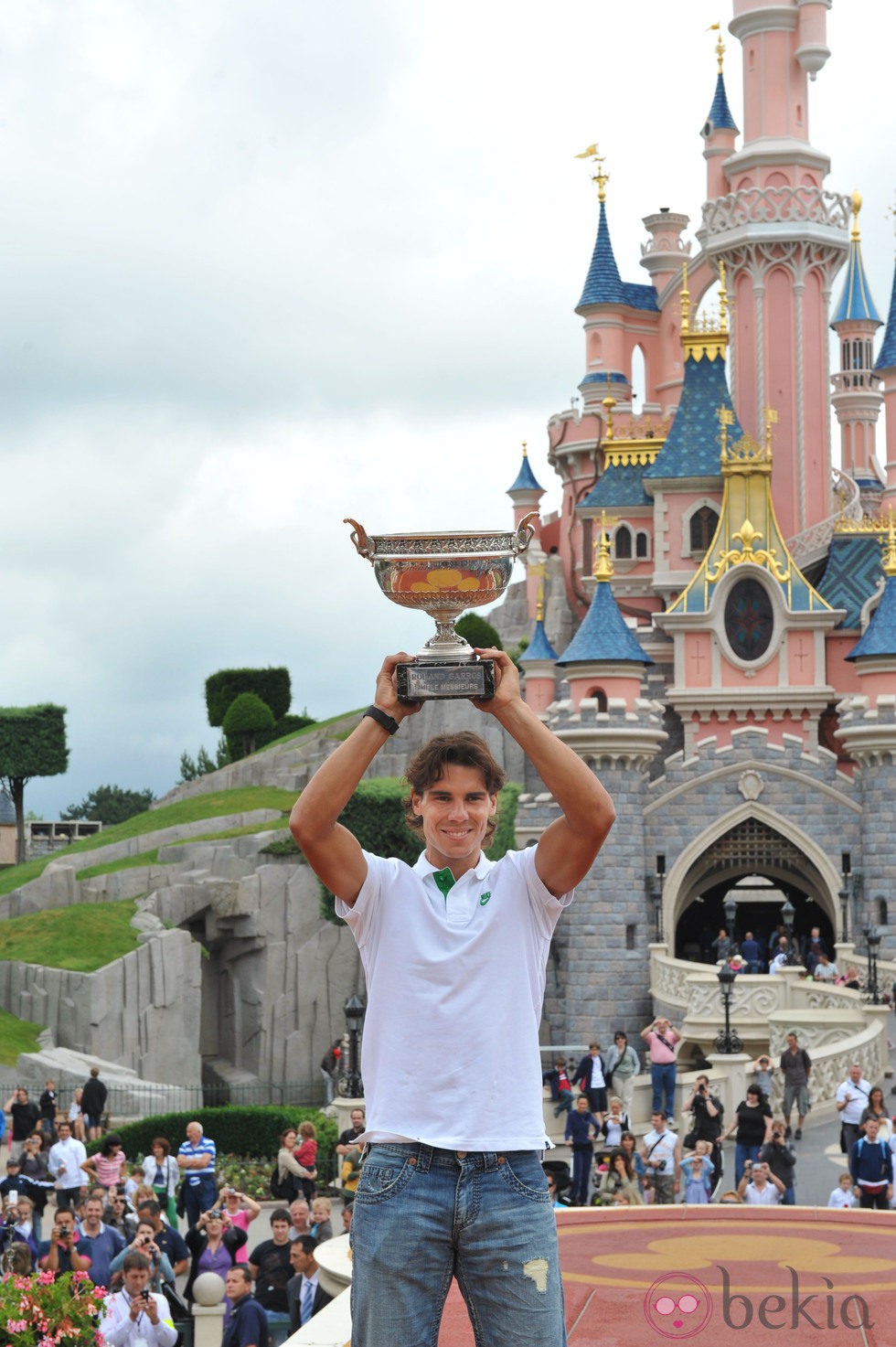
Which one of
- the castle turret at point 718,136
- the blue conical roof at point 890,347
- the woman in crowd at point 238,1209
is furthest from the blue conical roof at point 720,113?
the woman in crowd at point 238,1209

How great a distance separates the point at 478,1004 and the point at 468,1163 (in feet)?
1.09

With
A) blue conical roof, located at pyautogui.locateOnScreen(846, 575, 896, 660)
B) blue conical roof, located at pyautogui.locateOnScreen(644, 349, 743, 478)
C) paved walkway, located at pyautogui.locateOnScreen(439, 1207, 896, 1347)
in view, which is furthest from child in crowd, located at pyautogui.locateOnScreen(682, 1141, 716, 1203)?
blue conical roof, located at pyautogui.locateOnScreen(644, 349, 743, 478)

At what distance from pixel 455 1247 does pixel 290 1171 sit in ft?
36.7

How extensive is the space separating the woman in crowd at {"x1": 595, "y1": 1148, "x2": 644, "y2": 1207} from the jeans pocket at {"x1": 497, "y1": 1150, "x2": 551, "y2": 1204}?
28.9 ft

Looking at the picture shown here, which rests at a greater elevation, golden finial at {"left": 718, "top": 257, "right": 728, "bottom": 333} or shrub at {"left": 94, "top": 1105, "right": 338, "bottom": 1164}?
golden finial at {"left": 718, "top": 257, "right": 728, "bottom": 333}

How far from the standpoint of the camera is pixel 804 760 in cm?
3475

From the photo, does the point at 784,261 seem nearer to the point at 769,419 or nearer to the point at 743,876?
the point at 769,419

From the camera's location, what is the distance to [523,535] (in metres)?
4.57

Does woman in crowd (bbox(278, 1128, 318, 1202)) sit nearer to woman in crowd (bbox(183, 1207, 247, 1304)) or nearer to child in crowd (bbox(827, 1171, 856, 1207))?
woman in crowd (bbox(183, 1207, 247, 1304))

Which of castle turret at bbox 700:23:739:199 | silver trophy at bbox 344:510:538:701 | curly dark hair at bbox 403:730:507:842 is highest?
castle turret at bbox 700:23:739:199

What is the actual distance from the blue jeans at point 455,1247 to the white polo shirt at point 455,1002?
7 centimetres

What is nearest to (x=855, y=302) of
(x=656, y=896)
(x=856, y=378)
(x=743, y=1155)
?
(x=856, y=378)

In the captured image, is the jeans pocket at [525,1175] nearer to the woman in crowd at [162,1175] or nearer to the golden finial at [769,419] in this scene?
the woman in crowd at [162,1175]

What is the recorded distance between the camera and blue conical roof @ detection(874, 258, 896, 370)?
41.0 meters
